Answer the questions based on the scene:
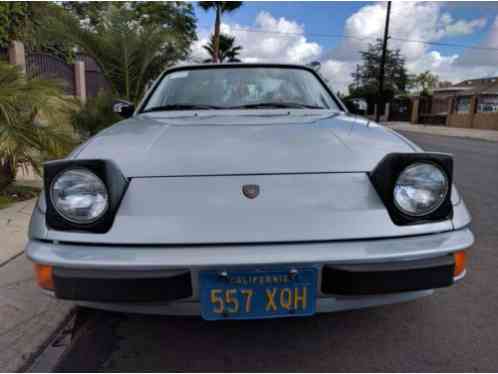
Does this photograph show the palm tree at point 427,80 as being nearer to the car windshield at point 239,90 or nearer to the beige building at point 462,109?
the beige building at point 462,109

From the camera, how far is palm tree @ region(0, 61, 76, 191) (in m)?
3.76

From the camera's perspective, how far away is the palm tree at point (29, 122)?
376 centimetres

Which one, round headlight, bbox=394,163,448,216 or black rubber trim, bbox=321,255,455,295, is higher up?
round headlight, bbox=394,163,448,216

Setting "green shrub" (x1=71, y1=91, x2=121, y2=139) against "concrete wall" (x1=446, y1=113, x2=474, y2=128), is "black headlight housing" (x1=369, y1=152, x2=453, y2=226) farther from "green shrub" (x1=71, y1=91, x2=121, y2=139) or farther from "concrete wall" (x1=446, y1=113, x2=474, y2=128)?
"concrete wall" (x1=446, y1=113, x2=474, y2=128)

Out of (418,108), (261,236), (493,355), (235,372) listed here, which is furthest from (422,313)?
(418,108)

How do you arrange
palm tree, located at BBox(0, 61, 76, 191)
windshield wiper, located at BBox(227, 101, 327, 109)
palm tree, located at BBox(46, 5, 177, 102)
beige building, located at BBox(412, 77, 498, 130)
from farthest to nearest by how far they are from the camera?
1. beige building, located at BBox(412, 77, 498, 130)
2. palm tree, located at BBox(46, 5, 177, 102)
3. palm tree, located at BBox(0, 61, 76, 191)
4. windshield wiper, located at BBox(227, 101, 327, 109)

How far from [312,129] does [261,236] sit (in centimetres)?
78

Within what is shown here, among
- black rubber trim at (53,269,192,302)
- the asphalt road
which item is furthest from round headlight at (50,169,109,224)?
the asphalt road

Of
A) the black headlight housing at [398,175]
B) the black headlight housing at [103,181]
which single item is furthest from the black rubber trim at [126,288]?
the black headlight housing at [398,175]

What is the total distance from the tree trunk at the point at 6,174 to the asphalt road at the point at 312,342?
2.77 meters

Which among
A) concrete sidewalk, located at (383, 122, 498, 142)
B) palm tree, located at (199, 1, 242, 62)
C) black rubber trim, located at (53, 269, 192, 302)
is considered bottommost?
concrete sidewalk, located at (383, 122, 498, 142)

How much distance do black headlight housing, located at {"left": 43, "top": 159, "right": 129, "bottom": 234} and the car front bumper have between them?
74 mm

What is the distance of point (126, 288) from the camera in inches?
56.8

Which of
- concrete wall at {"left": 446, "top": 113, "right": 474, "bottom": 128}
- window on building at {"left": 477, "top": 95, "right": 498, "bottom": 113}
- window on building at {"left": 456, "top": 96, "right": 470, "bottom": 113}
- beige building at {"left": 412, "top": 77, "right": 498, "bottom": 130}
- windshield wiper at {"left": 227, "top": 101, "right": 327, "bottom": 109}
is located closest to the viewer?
windshield wiper at {"left": 227, "top": 101, "right": 327, "bottom": 109}
